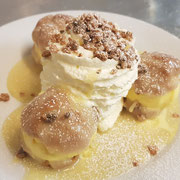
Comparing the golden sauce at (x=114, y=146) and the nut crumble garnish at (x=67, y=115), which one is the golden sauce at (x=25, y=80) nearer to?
the golden sauce at (x=114, y=146)

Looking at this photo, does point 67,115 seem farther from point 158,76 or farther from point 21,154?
point 158,76

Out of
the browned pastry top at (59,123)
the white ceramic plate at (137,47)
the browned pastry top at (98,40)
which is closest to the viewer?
the browned pastry top at (59,123)

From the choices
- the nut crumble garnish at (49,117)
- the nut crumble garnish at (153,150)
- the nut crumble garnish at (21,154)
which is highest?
the nut crumble garnish at (49,117)

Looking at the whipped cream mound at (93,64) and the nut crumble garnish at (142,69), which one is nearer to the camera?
the whipped cream mound at (93,64)

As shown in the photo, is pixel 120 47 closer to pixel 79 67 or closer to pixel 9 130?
pixel 79 67

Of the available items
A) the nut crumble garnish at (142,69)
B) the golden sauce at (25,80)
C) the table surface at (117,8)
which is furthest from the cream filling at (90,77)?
the table surface at (117,8)

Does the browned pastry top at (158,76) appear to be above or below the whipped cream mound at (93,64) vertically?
below

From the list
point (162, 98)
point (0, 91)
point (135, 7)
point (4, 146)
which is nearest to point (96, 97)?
point (162, 98)
